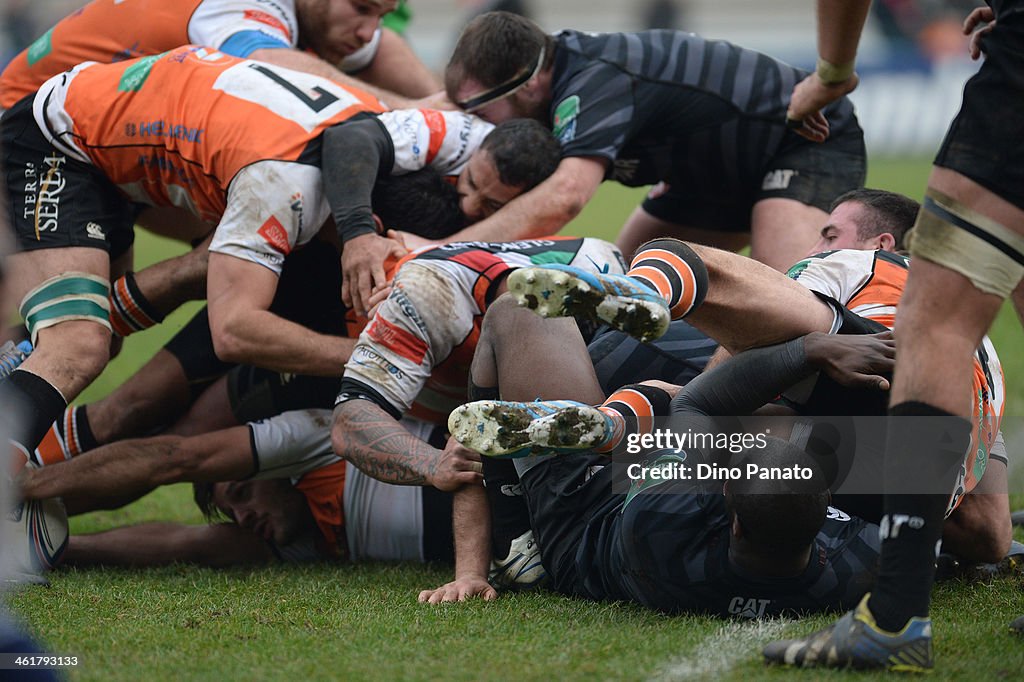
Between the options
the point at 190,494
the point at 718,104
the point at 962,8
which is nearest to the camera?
the point at 718,104

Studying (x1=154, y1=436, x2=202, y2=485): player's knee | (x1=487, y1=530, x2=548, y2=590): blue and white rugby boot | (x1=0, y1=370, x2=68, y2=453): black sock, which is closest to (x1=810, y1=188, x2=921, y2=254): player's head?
(x1=487, y1=530, x2=548, y2=590): blue and white rugby boot

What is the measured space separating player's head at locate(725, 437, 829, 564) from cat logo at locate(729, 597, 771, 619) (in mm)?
237

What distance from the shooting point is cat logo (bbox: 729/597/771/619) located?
118 inches

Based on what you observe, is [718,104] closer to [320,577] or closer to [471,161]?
[471,161]

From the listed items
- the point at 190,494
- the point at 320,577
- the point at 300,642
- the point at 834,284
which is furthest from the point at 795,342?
the point at 190,494

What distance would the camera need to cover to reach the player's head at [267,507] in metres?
4.29

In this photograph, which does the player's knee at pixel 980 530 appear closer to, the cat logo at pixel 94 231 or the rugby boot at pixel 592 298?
the rugby boot at pixel 592 298

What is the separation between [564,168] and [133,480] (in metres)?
2.01

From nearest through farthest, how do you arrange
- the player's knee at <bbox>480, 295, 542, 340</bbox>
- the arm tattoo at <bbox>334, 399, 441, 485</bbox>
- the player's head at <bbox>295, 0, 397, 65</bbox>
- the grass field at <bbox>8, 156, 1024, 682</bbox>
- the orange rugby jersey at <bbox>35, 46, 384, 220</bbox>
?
the grass field at <bbox>8, 156, 1024, 682</bbox> < the player's knee at <bbox>480, 295, 542, 340</bbox> < the arm tattoo at <bbox>334, 399, 441, 485</bbox> < the orange rugby jersey at <bbox>35, 46, 384, 220</bbox> < the player's head at <bbox>295, 0, 397, 65</bbox>

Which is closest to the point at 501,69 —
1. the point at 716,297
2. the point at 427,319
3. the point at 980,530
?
the point at 427,319

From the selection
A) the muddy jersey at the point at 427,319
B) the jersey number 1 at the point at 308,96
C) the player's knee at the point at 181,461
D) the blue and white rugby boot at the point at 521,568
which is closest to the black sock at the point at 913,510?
the blue and white rugby boot at the point at 521,568

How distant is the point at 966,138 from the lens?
2537mm

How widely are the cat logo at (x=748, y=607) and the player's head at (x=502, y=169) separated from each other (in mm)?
2108

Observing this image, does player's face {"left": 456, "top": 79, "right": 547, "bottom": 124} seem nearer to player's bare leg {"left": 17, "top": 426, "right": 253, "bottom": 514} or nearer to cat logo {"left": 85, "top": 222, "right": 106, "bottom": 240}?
cat logo {"left": 85, "top": 222, "right": 106, "bottom": 240}
